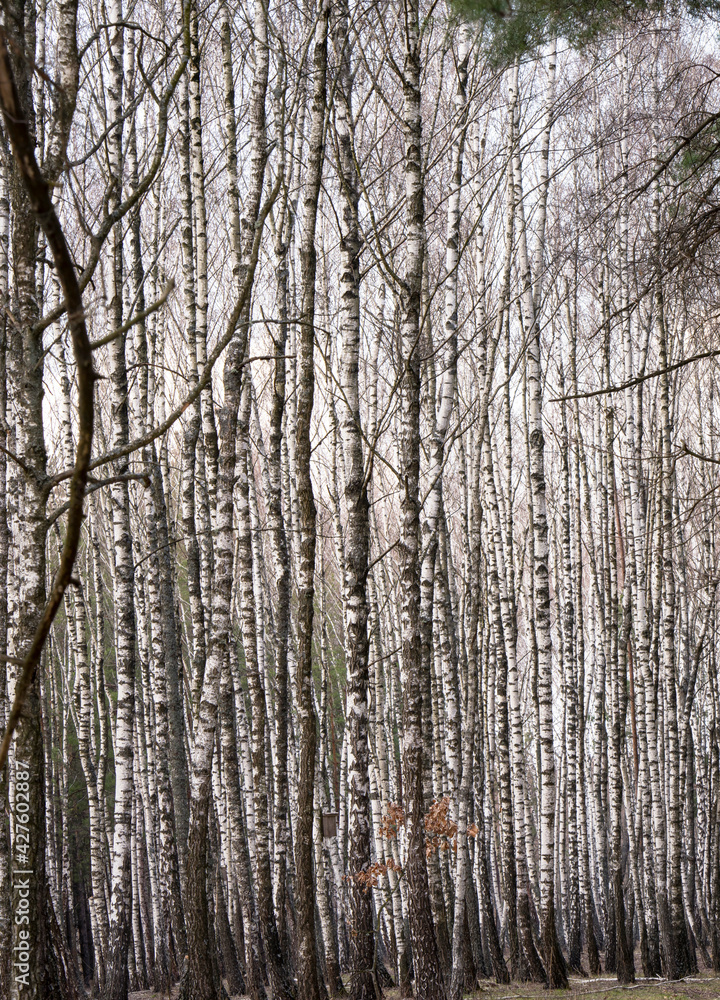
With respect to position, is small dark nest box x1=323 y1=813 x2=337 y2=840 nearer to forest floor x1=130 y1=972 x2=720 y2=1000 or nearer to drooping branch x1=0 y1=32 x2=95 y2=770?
forest floor x1=130 y1=972 x2=720 y2=1000

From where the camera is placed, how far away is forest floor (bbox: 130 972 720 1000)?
7729 millimetres

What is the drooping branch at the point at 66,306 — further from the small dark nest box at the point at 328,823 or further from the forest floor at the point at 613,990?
the forest floor at the point at 613,990

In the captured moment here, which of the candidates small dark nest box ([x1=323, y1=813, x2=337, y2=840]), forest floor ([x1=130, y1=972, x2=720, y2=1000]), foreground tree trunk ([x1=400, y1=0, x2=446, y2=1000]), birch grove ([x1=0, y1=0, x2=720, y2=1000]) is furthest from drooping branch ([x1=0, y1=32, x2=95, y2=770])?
forest floor ([x1=130, y1=972, x2=720, y2=1000])

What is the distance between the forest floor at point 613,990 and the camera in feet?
25.4

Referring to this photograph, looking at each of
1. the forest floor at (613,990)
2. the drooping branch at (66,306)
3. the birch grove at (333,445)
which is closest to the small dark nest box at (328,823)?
the birch grove at (333,445)

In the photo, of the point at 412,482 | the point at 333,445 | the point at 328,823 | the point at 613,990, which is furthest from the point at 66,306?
the point at 333,445

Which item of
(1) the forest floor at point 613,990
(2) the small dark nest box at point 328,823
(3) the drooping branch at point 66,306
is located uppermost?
(3) the drooping branch at point 66,306

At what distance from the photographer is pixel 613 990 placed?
8.30 metres

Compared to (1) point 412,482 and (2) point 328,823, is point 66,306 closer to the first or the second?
(1) point 412,482

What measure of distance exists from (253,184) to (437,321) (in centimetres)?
710

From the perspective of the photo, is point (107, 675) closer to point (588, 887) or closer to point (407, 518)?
point (588, 887)

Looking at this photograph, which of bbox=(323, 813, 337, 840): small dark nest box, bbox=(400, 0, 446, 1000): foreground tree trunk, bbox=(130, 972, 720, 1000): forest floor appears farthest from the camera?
bbox=(130, 972, 720, 1000): forest floor

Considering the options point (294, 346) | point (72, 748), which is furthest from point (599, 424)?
point (72, 748)

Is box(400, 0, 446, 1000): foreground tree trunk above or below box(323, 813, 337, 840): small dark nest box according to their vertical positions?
above
